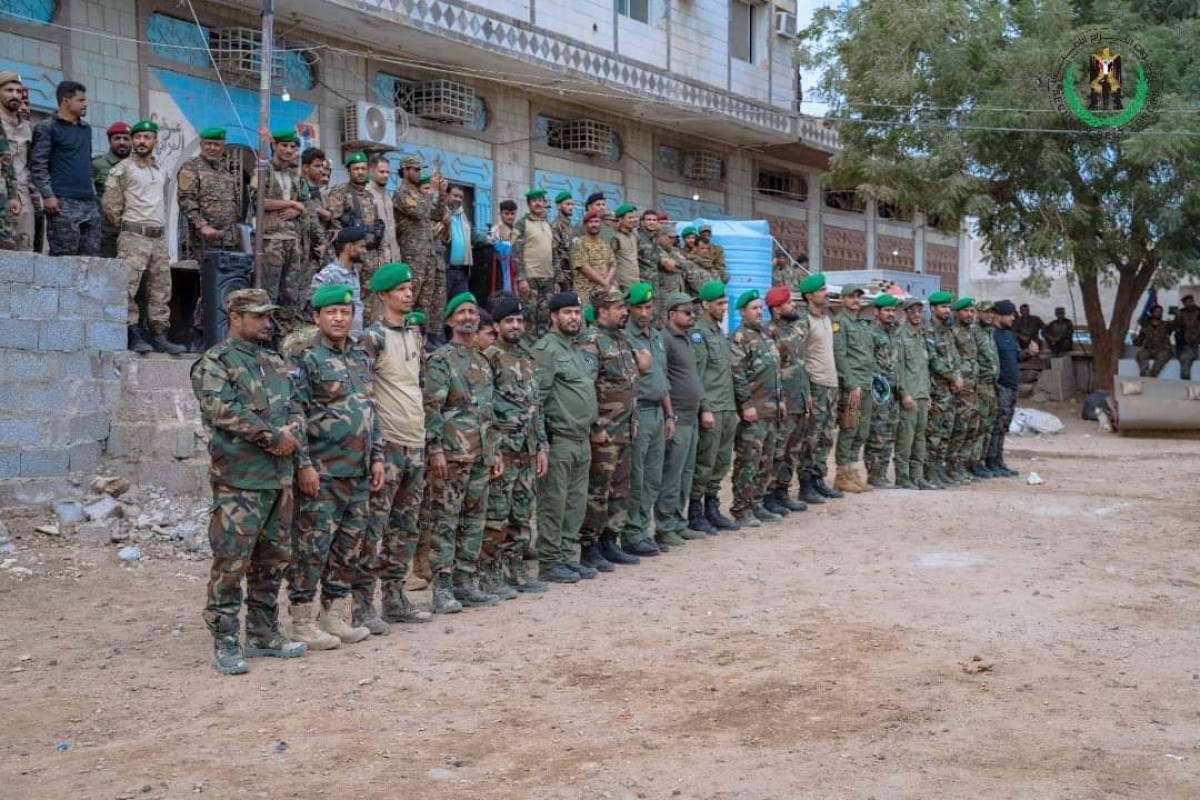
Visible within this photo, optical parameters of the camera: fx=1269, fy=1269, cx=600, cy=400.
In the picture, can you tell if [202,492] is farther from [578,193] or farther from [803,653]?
[578,193]

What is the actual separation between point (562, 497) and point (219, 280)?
3.19 m

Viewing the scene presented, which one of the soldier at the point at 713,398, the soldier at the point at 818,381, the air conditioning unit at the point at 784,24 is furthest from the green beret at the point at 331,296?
the air conditioning unit at the point at 784,24

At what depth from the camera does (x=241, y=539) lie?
561 cm

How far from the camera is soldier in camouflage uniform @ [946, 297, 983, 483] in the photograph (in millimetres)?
12930

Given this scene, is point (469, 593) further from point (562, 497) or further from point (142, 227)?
point (142, 227)

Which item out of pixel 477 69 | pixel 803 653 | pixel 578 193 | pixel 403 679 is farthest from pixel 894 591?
pixel 578 193

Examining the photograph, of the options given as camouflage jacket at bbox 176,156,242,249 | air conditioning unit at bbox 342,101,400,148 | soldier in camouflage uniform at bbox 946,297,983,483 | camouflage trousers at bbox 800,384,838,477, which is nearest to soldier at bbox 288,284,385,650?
camouflage jacket at bbox 176,156,242,249

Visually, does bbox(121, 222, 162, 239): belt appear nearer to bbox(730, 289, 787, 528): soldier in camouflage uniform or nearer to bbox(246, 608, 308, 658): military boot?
bbox(246, 608, 308, 658): military boot

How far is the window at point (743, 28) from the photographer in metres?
21.9

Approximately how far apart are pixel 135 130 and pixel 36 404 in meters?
2.12

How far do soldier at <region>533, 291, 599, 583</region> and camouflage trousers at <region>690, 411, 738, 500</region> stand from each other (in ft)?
5.83

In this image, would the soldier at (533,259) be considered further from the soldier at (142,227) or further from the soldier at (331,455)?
the soldier at (331,455)

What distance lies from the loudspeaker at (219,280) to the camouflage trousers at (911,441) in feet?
20.4

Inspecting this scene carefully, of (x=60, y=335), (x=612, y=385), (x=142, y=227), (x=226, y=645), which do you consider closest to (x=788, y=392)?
(x=612, y=385)
